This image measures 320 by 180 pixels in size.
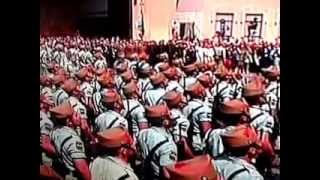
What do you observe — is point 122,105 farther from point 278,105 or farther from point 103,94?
point 278,105

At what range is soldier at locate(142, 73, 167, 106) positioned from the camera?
151 cm

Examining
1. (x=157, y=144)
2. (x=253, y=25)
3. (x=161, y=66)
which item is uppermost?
(x=253, y=25)

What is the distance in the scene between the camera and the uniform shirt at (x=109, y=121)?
5.13 feet

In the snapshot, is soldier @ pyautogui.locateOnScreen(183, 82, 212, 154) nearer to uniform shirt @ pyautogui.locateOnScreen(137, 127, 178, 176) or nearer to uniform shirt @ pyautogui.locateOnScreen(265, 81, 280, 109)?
uniform shirt @ pyautogui.locateOnScreen(137, 127, 178, 176)

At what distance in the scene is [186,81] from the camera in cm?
148

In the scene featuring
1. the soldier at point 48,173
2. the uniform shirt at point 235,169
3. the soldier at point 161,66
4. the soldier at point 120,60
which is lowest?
the soldier at point 48,173

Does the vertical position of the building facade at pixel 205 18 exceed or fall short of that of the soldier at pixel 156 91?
it exceeds it

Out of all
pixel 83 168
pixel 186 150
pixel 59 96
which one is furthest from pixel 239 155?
pixel 59 96

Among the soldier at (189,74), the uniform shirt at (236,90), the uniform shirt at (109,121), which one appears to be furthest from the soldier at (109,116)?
the uniform shirt at (236,90)

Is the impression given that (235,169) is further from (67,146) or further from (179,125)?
(67,146)

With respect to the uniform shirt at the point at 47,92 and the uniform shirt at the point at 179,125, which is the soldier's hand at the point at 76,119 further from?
the uniform shirt at the point at 179,125

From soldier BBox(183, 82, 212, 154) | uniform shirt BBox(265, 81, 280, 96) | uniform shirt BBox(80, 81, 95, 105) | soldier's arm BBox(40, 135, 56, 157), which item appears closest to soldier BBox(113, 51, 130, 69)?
uniform shirt BBox(80, 81, 95, 105)

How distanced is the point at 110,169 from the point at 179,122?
25 centimetres
